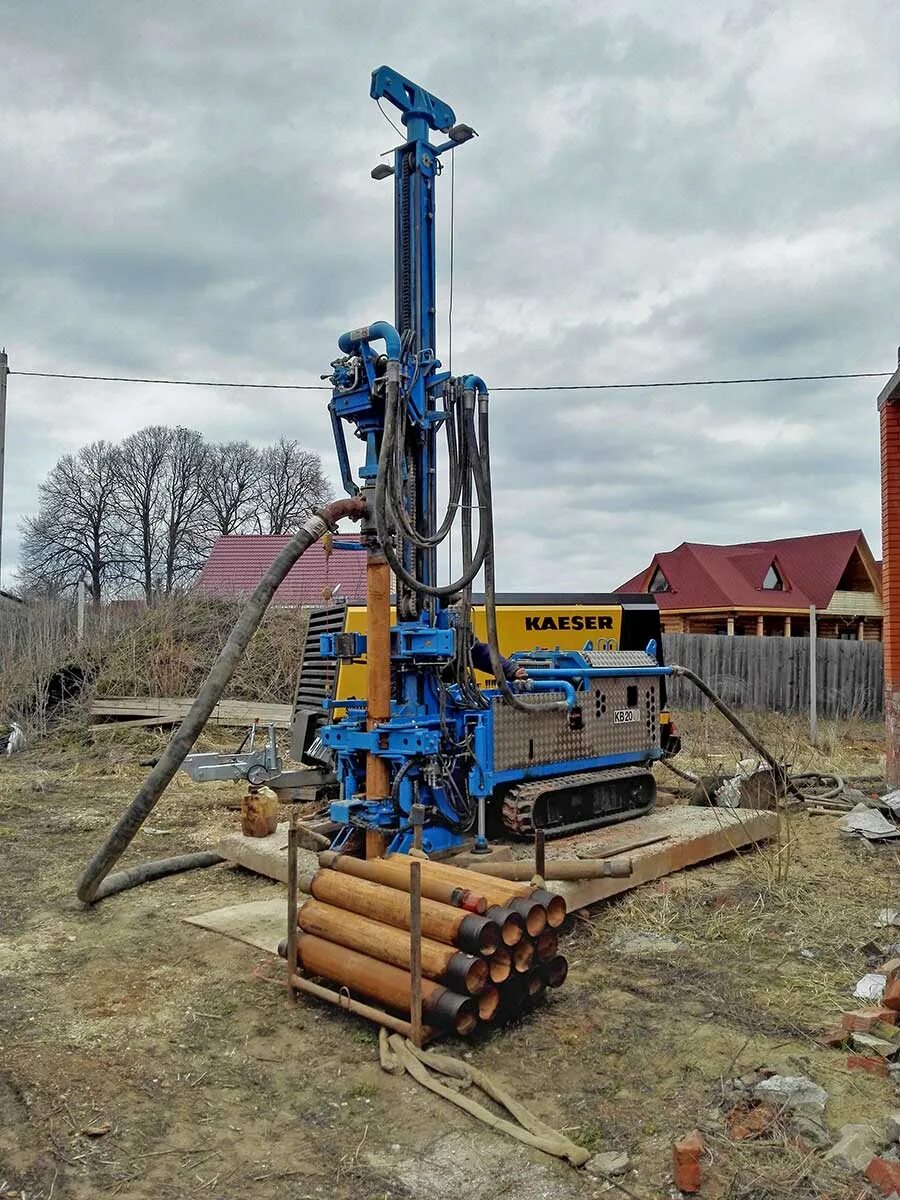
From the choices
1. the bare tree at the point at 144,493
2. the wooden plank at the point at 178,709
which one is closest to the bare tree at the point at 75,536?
the bare tree at the point at 144,493

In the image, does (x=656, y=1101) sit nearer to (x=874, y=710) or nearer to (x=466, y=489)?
(x=466, y=489)

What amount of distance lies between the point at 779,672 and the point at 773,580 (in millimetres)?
9715

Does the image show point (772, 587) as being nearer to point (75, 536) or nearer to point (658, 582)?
point (658, 582)

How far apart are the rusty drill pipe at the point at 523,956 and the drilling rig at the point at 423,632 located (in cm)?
225

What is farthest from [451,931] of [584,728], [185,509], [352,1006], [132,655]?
[185,509]

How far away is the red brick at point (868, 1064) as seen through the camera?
4.23 m

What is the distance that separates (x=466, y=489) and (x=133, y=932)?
3750mm

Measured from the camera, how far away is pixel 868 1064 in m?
4.27

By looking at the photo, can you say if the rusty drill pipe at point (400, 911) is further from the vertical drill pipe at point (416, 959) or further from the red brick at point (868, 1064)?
the red brick at point (868, 1064)

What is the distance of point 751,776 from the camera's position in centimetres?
998

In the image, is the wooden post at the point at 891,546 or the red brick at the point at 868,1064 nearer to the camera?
the red brick at the point at 868,1064

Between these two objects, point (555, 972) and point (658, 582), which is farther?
point (658, 582)

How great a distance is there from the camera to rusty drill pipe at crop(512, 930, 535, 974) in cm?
481

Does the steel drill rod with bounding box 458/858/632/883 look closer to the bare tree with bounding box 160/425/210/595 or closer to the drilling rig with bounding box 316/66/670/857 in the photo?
the drilling rig with bounding box 316/66/670/857
